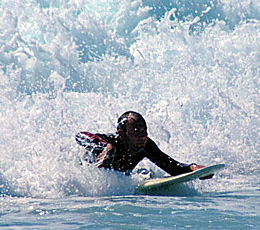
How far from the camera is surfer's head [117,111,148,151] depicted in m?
5.38

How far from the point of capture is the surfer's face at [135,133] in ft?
17.7

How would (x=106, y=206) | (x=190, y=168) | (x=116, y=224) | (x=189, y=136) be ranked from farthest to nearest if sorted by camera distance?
(x=189, y=136), (x=190, y=168), (x=106, y=206), (x=116, y=224)

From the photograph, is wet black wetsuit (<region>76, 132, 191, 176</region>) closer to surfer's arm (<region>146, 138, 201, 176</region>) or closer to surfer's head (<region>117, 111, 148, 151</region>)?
surfer's arm (<region>146, 138, 201, 176</region>)

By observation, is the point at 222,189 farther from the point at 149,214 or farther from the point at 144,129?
the point at 149,214

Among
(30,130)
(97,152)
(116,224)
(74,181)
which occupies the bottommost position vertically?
(116,224)

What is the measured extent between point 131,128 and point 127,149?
11.7 inches

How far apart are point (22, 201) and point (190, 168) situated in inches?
86.8

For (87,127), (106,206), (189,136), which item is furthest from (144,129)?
(189,136)

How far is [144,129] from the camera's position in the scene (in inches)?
215

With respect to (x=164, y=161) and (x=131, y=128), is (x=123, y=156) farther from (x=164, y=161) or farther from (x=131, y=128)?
(x=164, y=161)

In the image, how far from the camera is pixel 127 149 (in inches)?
216

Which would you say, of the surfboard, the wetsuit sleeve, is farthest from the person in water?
the surfboard

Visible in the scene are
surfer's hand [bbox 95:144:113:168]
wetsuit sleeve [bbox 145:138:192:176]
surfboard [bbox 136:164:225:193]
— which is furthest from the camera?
wetsuit sleeve [bbox 145:138:192:176]

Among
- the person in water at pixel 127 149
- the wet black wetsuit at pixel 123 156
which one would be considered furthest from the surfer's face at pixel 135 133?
the wet black wetsuit at pixel 123 156
